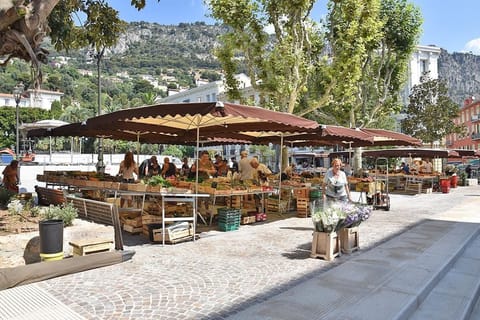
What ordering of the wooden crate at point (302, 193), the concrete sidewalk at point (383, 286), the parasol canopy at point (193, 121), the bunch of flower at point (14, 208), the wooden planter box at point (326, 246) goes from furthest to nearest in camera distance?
the wooden crate at point (302, 193)
the bunch of flower at point (14, 208)
the parasol canopy at point (193, 121)
the wooden planter box at point (326, 246)
the concrete sidewalk at point (383, 286)

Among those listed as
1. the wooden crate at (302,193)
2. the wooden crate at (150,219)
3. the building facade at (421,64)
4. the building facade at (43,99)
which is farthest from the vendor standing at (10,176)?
the building facade at (43,99)

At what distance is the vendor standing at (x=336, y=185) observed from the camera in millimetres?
7266

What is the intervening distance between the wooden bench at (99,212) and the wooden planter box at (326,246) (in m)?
3.08

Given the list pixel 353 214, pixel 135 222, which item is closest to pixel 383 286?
pixel 353 214

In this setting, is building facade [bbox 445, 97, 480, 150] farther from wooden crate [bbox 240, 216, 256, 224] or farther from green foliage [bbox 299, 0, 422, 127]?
wooden crate [bbox 240, 216, 256, 224]

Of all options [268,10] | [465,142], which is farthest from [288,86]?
[465,142]

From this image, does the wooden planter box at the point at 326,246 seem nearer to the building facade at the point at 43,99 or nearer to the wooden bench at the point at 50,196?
the wooden bench at the point at 50,196

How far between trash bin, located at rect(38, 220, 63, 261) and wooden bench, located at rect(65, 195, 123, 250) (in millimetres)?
953

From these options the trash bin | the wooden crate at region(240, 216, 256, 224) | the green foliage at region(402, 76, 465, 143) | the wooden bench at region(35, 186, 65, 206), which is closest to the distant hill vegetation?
the green foliage at region(402, 76, 465, 143)

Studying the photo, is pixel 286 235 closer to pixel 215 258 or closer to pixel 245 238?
pixel 245 238

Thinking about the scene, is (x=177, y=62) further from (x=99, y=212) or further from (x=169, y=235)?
(x=169, y=235)

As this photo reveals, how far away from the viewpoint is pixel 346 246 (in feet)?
21.1

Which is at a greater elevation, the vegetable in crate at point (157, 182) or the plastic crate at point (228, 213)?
the vegetable in crate at point (157, 182)

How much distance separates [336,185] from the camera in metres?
7.32
